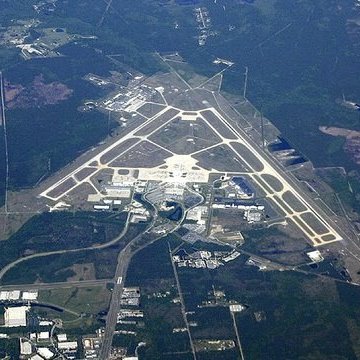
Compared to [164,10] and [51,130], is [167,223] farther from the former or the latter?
[164,10]

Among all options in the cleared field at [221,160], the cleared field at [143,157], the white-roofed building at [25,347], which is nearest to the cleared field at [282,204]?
the cleared field at [221,160]

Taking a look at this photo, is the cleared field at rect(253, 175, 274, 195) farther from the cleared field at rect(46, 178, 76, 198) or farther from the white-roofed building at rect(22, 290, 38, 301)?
the white-roofed building at rect(22, 290, 38, 301)

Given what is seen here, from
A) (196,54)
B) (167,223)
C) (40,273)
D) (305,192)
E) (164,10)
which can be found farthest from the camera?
(164,10)

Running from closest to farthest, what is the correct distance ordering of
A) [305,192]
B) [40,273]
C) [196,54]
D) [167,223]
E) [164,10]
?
[40,273] < [167,223] < [305,192] < [196,54] < [164,10]

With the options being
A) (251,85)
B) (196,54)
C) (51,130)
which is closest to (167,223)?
(51,130)

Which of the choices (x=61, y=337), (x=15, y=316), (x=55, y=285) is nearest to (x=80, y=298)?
(x=55, y=285)

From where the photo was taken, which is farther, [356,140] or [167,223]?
[356,140]
